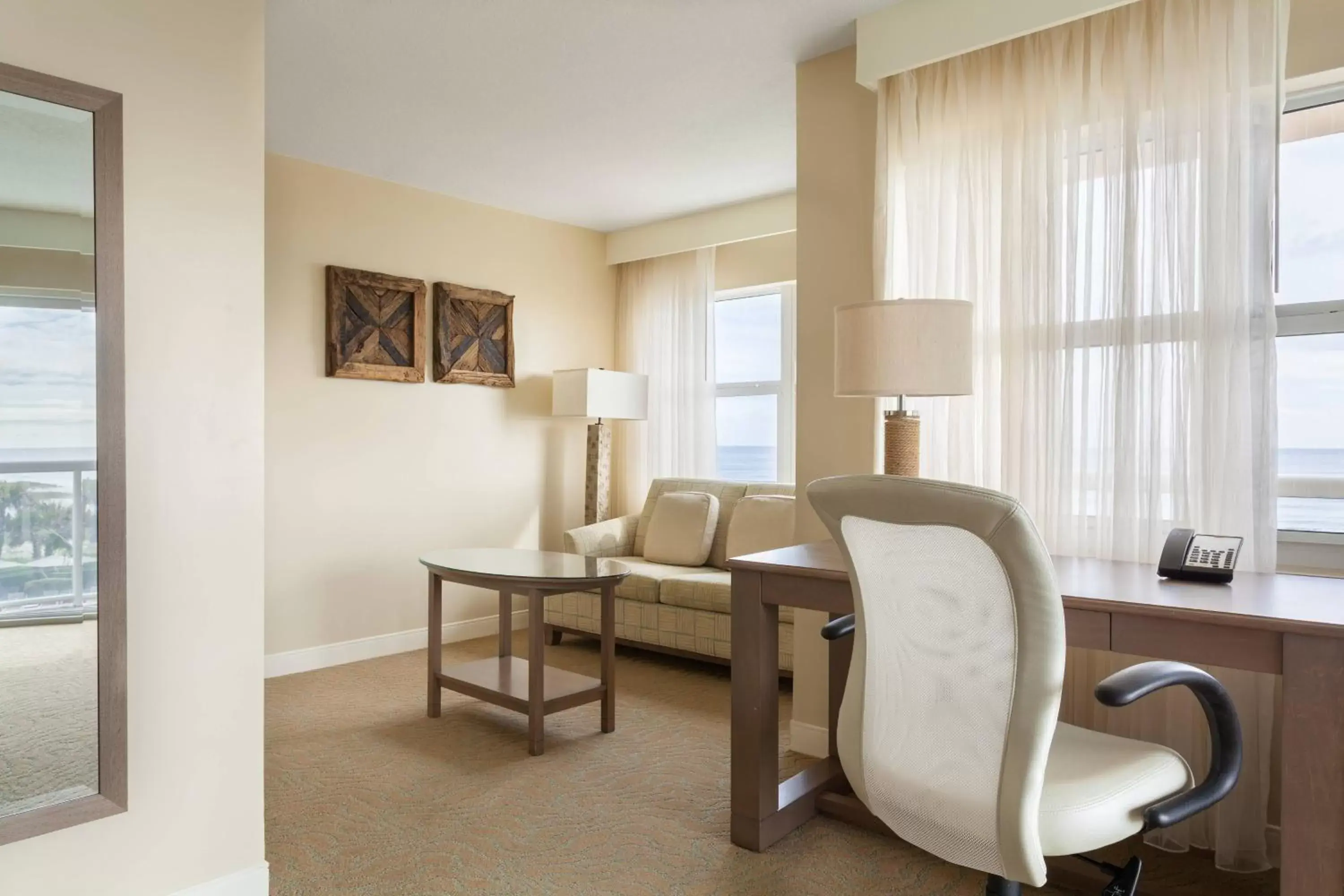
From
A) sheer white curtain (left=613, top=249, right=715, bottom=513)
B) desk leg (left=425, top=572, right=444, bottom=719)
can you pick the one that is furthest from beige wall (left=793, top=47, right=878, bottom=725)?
sheer white curtain (left=613, top=249, right=715, bottom=513)

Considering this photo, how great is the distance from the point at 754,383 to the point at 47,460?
392 cm

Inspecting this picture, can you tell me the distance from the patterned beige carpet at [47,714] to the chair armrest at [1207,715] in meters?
2.06

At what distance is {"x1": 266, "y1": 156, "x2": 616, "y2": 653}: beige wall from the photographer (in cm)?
420

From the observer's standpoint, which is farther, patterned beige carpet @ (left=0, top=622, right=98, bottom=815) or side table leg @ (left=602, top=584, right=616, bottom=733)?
side table leg @ (left=602, top=584, right=616, bottom=733)

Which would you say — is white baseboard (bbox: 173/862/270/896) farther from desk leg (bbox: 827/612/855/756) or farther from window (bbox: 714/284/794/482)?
window (bbox: 714/284/794/482)

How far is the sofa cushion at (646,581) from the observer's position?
4.37 m

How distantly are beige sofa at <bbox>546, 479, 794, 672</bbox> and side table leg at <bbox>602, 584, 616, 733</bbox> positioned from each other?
2.00ft

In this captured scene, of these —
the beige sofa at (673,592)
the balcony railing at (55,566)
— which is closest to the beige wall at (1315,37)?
the beige sofa at (673,592)

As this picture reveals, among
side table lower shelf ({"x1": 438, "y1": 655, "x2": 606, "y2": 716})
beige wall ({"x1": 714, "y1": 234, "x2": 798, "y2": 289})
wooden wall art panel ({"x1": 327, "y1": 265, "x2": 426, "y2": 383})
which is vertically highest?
beige wall ({"x1": 714, "y1": 234, "x2": 798, "y2": 289})

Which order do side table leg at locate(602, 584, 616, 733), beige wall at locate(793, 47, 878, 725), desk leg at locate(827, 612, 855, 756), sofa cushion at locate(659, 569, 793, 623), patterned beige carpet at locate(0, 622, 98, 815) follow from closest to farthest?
patterned beige carpet at locate(0, 622, 98, 815)
desk leg at locate(827, 612, 855, 756)
beige wall at locate(793, 47, 878, 725)
side table leg at locate(602, 584, 616, 733)
sofa cushion at locate(659, 569, 793, 623)

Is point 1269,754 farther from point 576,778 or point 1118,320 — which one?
point 576,778

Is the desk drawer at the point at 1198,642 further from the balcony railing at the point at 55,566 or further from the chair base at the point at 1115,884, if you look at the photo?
the balcony railing at the point at 55,566

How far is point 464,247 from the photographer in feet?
16.2

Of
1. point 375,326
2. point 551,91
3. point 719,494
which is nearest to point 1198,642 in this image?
point 551,91
